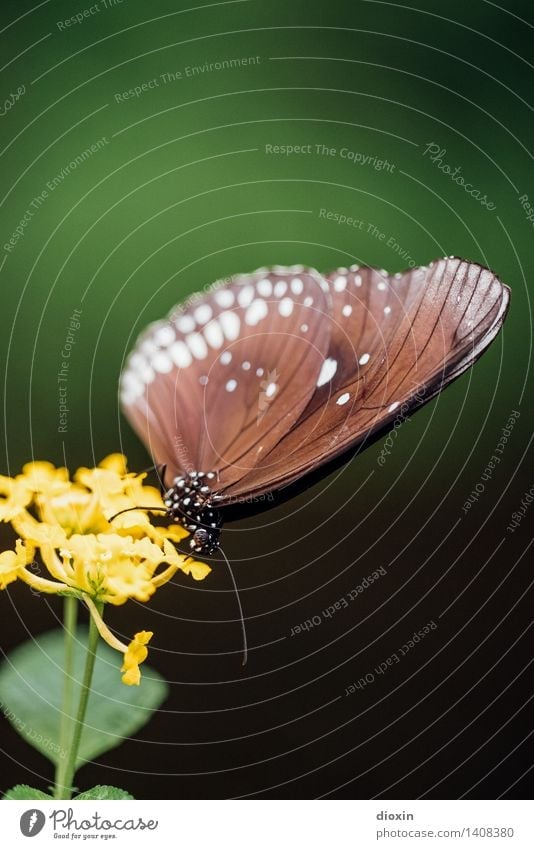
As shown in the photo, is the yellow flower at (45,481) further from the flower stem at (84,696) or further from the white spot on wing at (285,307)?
the white spot on wing at (285,307)

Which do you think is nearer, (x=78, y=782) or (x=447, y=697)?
Result: (x=78, y=782)

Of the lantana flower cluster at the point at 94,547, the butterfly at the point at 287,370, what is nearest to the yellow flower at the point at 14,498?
the lantana flower cluster at the point at 94,547

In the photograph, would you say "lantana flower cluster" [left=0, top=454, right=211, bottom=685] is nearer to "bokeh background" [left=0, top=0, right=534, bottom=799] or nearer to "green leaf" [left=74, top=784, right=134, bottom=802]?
"green leaf" [left=74, top=784, right=134, bottom=802]

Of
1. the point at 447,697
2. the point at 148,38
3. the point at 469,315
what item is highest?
the point at 148,38

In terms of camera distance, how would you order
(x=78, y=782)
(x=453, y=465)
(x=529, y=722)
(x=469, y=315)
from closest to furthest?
(x=469, y=315)
(x=78, y=782)
(x=529, y=722)
(x=453, y=465)

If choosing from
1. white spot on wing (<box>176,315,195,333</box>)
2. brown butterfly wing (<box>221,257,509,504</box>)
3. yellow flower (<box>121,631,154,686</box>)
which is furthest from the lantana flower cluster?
white spot on wing (<box>176,315,195,333</box>)

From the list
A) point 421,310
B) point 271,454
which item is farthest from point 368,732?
point 421,310

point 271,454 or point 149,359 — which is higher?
point 149,359

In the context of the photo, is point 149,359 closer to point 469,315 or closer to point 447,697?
point 469,315
